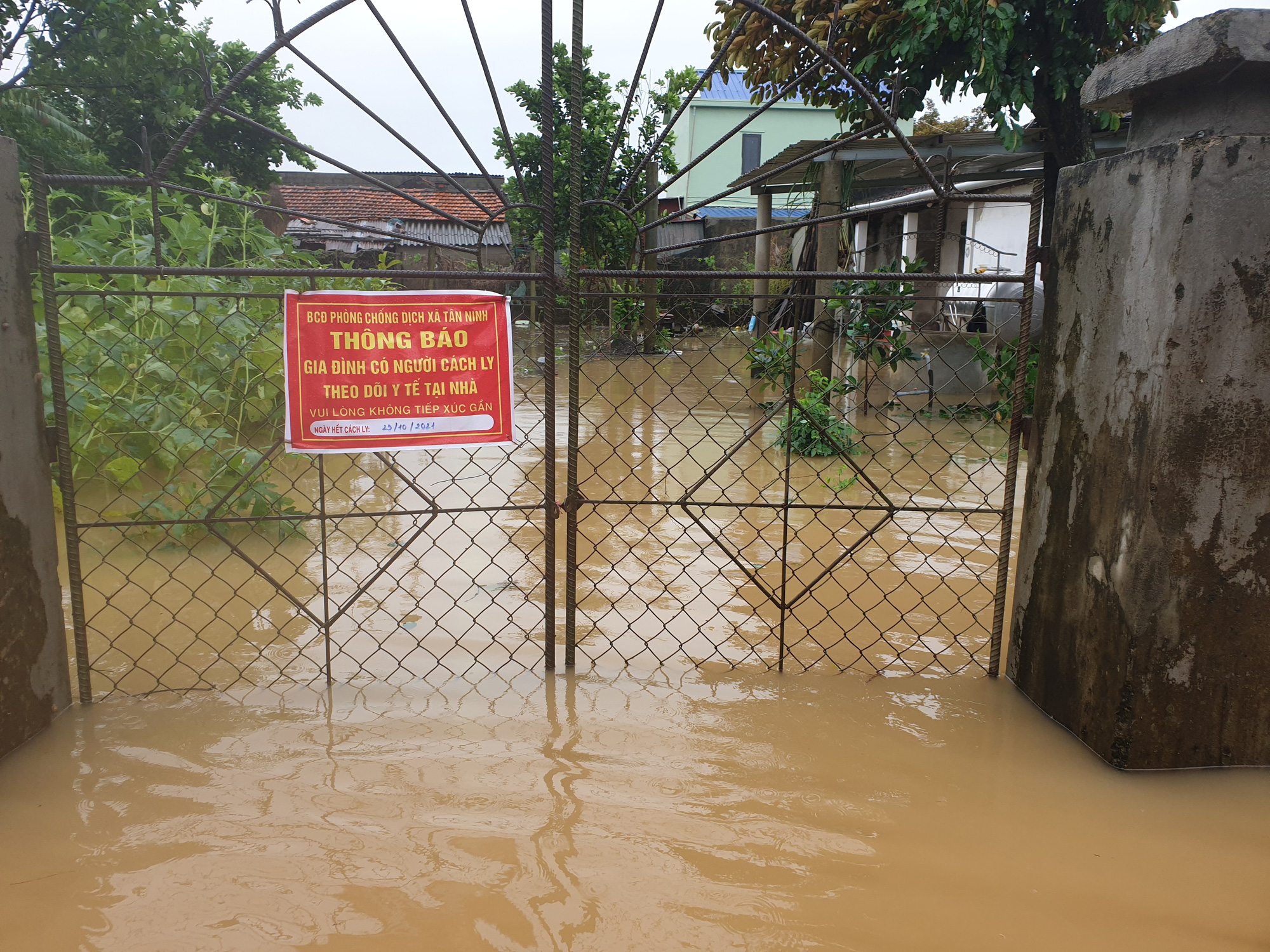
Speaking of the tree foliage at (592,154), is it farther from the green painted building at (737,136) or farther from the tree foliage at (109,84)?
the green painted building at (737,136)

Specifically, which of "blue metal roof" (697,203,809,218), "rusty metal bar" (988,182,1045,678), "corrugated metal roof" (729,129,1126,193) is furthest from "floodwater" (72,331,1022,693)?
"blue metal roof" (697,203,809,218)

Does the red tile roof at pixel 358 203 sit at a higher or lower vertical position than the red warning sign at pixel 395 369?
higher

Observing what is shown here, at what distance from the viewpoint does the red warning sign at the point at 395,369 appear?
8.21 ft

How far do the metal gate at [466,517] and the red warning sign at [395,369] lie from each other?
0.12m

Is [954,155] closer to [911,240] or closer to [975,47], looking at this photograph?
[975,47]

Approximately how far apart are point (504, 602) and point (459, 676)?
0.66 m

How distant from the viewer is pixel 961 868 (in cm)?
194

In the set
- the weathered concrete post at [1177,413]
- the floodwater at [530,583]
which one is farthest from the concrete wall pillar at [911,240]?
the weathered concrete post at [1177,413]

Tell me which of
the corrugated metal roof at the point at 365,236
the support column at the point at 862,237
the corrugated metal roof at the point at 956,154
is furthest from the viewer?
the corrugated metal roof at the point at 365,236

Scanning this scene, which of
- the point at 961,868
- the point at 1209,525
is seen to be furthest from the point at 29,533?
Answer: the point at 1209,525

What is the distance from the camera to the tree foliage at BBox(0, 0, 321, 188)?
462 inches

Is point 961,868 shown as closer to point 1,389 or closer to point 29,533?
point 29,533

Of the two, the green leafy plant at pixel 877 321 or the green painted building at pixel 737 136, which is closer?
the green leafy plant at pixel 877 321

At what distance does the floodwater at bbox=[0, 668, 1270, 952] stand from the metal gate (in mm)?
371
